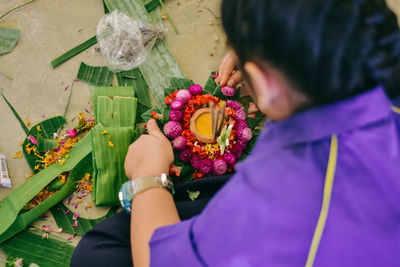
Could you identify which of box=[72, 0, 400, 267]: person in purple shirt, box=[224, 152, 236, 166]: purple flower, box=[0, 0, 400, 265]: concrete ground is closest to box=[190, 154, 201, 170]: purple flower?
box=[224, 152, 236, 166]: purple flower

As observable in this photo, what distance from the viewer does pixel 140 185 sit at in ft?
3.49

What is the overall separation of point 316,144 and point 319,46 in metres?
0.17

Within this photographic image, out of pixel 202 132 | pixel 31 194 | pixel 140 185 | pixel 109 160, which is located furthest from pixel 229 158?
pixel 31 194

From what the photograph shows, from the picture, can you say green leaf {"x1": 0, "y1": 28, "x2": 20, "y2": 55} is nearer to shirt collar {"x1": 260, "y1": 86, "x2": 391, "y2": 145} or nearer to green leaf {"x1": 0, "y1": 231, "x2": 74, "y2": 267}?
green leaf {"x1": 0, "y1": 231, "x2": 74, "y2": 267}

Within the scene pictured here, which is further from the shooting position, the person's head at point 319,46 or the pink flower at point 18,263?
the pink flower at point 18,263

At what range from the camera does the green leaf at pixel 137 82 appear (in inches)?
60.5

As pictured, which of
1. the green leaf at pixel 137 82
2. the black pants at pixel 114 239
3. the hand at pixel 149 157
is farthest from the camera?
the green leaf at pixel 137 82

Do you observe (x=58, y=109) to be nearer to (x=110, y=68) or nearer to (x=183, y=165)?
(x=110, y=68)

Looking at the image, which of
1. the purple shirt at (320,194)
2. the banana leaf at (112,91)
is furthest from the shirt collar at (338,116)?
the banana leaf at (112,91)

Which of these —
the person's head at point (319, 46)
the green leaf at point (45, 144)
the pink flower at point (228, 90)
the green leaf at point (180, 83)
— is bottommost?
the pink flower at point (228, 90)

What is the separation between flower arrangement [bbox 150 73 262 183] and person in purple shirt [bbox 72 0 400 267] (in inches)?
25.5

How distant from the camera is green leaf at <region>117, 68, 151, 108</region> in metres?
1.54

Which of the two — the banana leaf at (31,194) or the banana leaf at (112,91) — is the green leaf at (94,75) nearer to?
the banana leaf at (112,91)

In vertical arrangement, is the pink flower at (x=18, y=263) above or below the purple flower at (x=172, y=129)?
below
